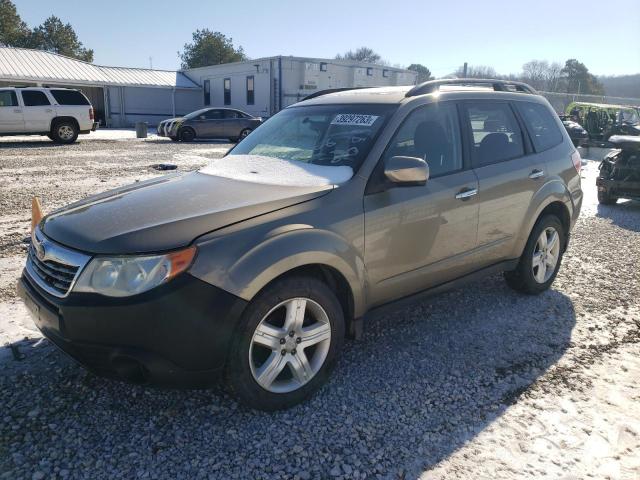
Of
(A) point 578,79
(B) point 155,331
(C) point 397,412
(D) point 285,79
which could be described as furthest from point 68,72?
(A) point 578,79

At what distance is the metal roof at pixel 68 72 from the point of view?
29.8 metres

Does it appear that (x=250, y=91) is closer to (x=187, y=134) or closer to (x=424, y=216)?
(x=187, y=134)

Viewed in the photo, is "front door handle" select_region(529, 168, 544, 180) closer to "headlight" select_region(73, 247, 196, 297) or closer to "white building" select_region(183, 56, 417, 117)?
"headlight" select_region(73, 247, 196, 297)

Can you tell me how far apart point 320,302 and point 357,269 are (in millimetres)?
330

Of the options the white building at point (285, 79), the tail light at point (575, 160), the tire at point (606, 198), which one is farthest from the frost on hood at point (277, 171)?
the white building at point (285, 79)

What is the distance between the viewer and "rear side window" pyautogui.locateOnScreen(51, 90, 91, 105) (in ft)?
61.7

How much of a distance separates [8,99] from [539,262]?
1929 cm

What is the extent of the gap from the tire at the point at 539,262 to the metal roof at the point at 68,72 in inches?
1271

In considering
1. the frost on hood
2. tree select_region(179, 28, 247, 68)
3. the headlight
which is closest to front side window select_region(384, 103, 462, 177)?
the frost on hood

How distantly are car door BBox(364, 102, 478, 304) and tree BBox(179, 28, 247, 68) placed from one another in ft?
187

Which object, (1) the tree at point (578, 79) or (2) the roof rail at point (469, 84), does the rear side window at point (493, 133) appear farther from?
(1) the tree at point (578, 79)

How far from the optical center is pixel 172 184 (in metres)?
3.42

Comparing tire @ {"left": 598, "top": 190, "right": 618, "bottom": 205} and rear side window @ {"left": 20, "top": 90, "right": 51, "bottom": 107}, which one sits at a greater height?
rear side window @ {"left": 20, "top": 90, "right": 51, "bottom": 107}

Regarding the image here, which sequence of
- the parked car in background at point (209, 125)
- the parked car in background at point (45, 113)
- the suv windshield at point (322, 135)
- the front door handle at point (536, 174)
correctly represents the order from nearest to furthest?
the suv windshield at point (322, 135)
the front door handle at point (536, 174)
the parked car in background at point (45, 113)
the parked car in background at point (209, 125)
